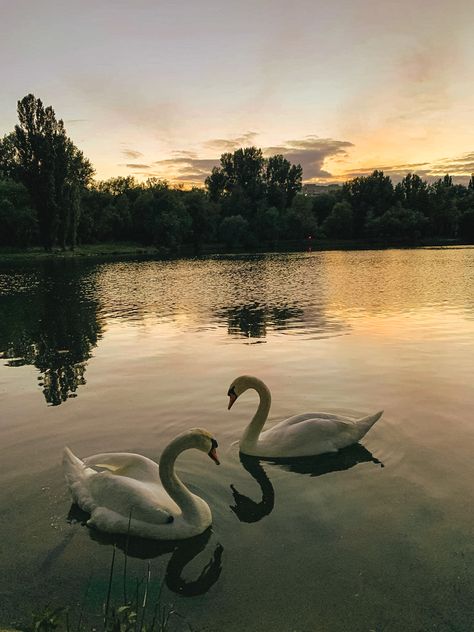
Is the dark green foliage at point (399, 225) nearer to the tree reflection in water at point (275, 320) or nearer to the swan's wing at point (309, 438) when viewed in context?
the tree reflection in water at point (275, 320)

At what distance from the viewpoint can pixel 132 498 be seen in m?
6.07

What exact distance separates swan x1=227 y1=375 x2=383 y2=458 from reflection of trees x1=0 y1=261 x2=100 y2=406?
495 centimetres

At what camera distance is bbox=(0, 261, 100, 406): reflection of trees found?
13.3m

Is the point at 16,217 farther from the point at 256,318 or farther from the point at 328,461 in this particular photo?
the point at 328,461

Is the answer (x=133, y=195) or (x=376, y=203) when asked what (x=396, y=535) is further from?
(x=376, y=203)

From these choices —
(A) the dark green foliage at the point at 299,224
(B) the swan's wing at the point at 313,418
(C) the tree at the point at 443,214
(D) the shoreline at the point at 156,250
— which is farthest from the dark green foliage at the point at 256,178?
(B) the swan's wing at the point at 313,418

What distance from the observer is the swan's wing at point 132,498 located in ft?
19.5

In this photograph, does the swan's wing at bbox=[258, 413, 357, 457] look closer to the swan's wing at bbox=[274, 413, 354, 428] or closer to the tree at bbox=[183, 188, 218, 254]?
the swan's wing at bbox=[274, 413, 354, 428]

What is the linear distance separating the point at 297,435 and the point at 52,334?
14.0m

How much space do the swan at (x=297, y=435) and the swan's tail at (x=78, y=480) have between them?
2342 mm

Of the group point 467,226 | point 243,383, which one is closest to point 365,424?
point 243,383

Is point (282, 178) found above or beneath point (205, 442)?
above

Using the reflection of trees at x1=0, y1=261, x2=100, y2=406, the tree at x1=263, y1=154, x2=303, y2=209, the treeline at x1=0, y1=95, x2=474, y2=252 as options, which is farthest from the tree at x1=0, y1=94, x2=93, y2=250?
the tree at x1=263, y1=154, x2=303, y2=209

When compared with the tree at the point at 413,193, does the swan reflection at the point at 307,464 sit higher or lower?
lower
